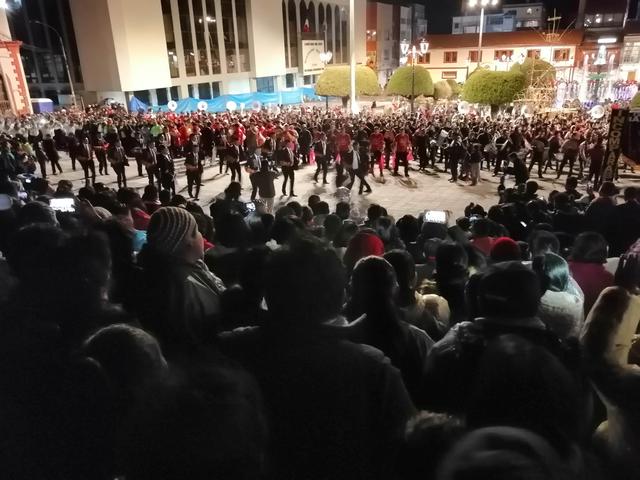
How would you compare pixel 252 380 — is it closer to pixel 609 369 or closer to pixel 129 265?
pixel 609 369

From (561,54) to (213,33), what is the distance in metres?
38.4

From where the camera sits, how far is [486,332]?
7.74 feet

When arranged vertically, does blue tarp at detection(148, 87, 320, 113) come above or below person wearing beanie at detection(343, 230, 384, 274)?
below

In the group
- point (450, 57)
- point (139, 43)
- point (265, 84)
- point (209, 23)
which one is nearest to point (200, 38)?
point (209, 23)

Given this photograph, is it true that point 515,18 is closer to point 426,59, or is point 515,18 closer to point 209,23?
point 426,59

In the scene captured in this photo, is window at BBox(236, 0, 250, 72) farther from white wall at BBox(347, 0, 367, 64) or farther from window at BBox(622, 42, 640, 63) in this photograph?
window at BBox(622, 42, 640, 63)

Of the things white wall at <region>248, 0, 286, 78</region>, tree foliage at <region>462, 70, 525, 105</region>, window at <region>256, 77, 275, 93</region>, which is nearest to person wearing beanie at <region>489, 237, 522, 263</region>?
tree foliage at <region>462, 70, 525, 105</region>

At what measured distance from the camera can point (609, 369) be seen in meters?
2.33

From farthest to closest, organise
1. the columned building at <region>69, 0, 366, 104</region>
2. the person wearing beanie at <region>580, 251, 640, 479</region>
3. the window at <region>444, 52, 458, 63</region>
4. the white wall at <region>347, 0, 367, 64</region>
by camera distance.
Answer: the white wall at <region>347, 0, 367, 64</region>, the window at <region>444, 52, 458, 63</region>, the columned building at <region>69, 0, 366, 104</region>, the person wearing beanie at <region>580, 251, 640, 479</region>

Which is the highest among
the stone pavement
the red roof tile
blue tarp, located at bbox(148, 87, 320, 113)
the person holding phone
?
the red roof tile

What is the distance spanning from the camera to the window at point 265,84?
5034cm

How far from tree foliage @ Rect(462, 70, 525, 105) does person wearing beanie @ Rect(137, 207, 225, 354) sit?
31.1 metres

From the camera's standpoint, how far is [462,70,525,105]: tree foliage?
30578 mm

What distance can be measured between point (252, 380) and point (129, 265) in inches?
81.3
